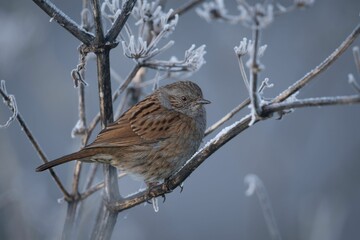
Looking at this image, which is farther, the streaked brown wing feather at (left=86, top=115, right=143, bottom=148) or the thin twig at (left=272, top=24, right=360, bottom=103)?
the streaked brown wing feather at (left=86, top=115, right=143, bottom=148)

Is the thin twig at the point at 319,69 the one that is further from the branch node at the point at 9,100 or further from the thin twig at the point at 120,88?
the branch node at the point at 9,100

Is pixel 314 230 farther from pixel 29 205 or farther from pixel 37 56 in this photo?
pixel 37 56

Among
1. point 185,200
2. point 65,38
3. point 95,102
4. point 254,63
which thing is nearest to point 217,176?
point 185,200

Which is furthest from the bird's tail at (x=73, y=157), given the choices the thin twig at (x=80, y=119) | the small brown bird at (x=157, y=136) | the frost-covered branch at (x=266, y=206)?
the frost-covered branch at (x=266, y=206)

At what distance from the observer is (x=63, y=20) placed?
3.11m

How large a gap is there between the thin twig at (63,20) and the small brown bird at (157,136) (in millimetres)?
925

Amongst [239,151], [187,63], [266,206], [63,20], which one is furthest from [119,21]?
[239,151]

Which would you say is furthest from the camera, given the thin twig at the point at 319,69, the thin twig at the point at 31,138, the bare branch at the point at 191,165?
the thin twig at the point at 31,138

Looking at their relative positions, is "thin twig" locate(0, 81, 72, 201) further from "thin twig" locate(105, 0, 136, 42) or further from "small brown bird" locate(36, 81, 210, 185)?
"thin twig" locate(105, 0, 136, 42)

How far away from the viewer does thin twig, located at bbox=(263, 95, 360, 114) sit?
2183 mm

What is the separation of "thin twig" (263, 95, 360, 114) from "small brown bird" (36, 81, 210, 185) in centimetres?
166

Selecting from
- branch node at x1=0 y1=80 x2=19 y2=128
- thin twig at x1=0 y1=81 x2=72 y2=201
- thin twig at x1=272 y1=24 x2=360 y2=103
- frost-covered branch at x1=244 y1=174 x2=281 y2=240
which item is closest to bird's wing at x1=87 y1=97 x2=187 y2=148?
thin twig at x1=0 y1=81 x2=72 y2=201

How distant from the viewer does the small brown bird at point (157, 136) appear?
4.11 metres

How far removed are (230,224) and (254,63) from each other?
5547 millimetres
